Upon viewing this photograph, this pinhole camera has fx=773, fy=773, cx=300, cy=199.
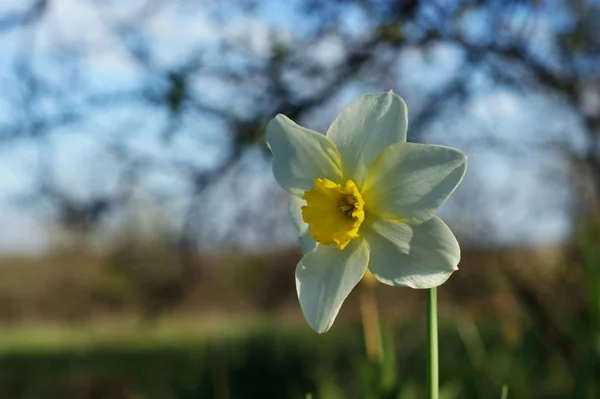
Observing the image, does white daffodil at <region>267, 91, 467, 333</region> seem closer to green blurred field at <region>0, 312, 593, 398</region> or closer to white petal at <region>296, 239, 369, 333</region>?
white petal at <region>296, 239, 369, 333</region>

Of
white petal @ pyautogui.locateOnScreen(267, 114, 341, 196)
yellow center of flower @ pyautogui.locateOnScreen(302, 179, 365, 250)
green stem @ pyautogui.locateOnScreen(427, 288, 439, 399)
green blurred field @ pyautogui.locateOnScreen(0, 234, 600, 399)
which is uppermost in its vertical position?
white petal @ pyautogui.locateOnScreen(267, 114, 341, 196)

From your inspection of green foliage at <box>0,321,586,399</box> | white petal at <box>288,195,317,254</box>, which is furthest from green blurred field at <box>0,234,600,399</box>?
white petal at <box>288,195,317,254</box>

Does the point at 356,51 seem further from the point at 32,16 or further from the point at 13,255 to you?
the point at 13,255

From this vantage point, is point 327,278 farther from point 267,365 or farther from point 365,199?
point 267,365

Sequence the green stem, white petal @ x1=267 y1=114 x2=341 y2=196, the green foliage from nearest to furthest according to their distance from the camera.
Result: the green stem → white petal @ x1=267 y1=114 x2=341 y2=196 → the green foliage

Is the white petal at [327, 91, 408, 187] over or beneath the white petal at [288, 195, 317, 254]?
over

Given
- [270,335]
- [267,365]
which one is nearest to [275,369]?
[267,365]

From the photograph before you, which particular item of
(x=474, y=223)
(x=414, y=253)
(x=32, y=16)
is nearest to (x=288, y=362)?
(x=474, y=223)
